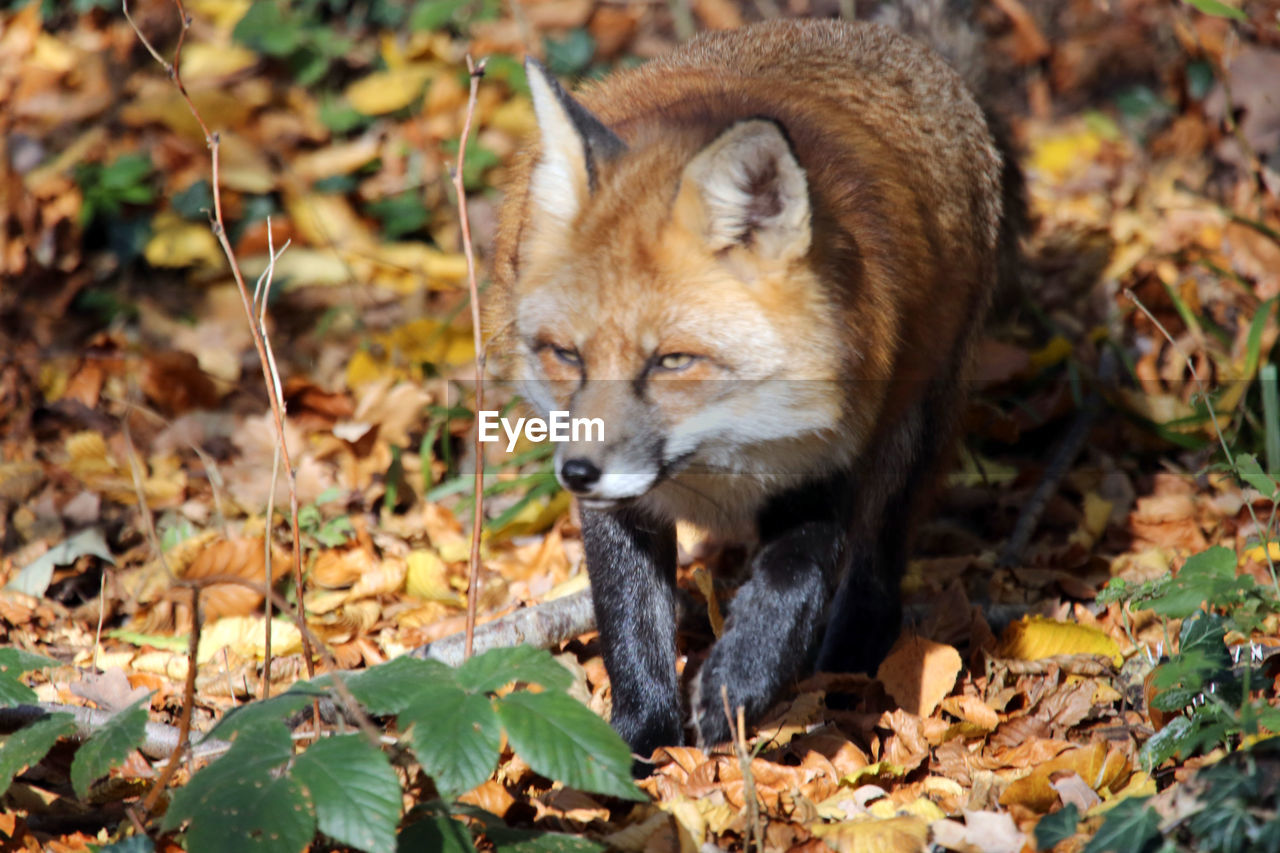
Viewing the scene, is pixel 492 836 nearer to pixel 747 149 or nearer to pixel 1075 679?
pixel 747 149

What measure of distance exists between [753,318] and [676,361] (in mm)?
230

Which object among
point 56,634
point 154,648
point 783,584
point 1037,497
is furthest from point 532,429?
point 1037,497

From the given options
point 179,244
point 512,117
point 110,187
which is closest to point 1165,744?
point 512,117

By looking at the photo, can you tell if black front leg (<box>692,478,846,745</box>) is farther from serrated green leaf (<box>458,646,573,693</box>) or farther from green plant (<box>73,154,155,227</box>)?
green plant (<box>73,154,155,227</box>)

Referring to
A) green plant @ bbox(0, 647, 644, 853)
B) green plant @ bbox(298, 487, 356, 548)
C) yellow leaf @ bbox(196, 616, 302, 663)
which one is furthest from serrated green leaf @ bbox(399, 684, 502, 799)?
green plant @ bbox(298, 487, 356, 548)

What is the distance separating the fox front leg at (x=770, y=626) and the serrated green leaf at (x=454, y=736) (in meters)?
1.23

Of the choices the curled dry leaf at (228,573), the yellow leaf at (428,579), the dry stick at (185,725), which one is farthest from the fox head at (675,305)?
the curled dry leaf at (228,573)

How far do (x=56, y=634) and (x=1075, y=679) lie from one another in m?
3.58

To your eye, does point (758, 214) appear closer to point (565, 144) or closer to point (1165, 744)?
point (565, 144)

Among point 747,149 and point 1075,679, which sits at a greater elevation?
point 747,149

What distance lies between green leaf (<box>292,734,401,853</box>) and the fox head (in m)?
0.83

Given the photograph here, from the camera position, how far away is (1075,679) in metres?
3.67

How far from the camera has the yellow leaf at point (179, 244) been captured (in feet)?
21.3

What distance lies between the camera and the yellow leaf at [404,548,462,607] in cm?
456
